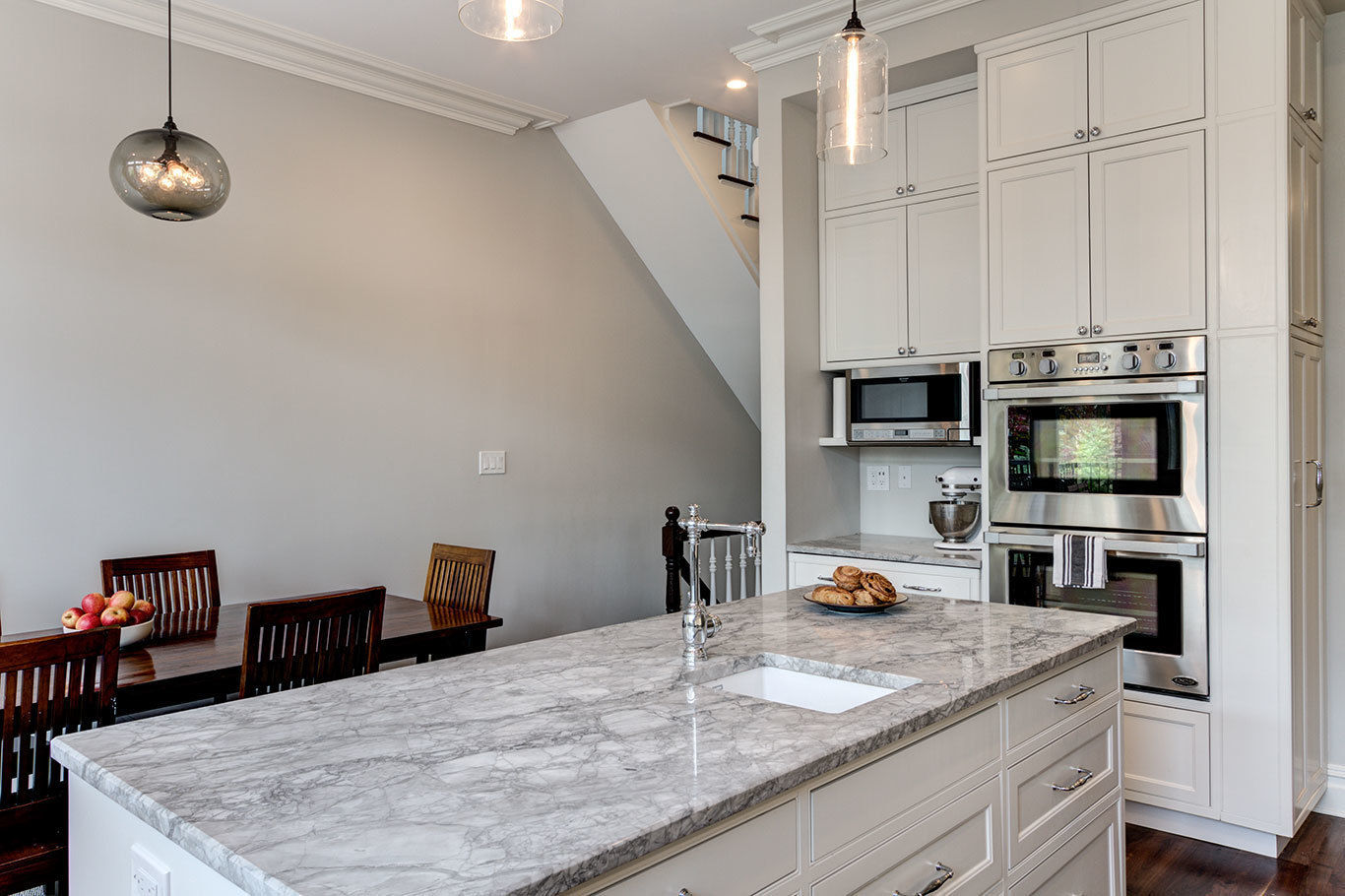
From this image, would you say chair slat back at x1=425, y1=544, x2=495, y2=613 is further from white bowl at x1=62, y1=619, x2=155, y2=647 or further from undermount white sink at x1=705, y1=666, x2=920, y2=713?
undermount white sink at x1=705, y1=666, x2=920, y2=713

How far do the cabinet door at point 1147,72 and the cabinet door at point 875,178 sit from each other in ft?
2.84

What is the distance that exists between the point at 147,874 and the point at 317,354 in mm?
3036

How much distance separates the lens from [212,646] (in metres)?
2.65

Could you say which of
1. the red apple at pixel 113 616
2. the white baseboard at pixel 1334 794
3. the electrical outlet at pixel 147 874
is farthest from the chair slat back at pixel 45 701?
the white baseboard at pixel 1334 794

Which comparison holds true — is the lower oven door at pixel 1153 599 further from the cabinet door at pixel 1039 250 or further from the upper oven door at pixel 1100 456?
the cabinet door at pixel 1039 250

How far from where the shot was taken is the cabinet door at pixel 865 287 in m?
3.84

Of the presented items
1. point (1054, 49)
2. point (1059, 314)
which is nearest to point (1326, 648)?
point (1059, 314)

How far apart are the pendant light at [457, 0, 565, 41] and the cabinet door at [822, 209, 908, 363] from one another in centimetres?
224

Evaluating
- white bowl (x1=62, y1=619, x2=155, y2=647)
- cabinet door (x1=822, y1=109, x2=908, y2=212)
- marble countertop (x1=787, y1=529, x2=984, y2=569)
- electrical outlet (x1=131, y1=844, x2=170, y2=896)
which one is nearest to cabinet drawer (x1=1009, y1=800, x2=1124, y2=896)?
marble countertop (x1=787, y1=529, x2=984, y2=569)

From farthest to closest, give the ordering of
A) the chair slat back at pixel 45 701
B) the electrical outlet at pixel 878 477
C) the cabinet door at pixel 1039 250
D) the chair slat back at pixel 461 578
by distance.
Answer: the electrical outlet at pixel 878 477
the chair slat back at pixel 461 578
the cabinet door at pixel 1039 250
the chair slat back at pixel 45 701

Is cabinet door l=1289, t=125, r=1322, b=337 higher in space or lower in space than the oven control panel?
higher

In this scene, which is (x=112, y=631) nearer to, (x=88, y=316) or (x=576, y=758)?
(x=576, y=758)

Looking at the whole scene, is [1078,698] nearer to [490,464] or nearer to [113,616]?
[113,616]

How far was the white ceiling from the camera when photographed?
11.3 feet
